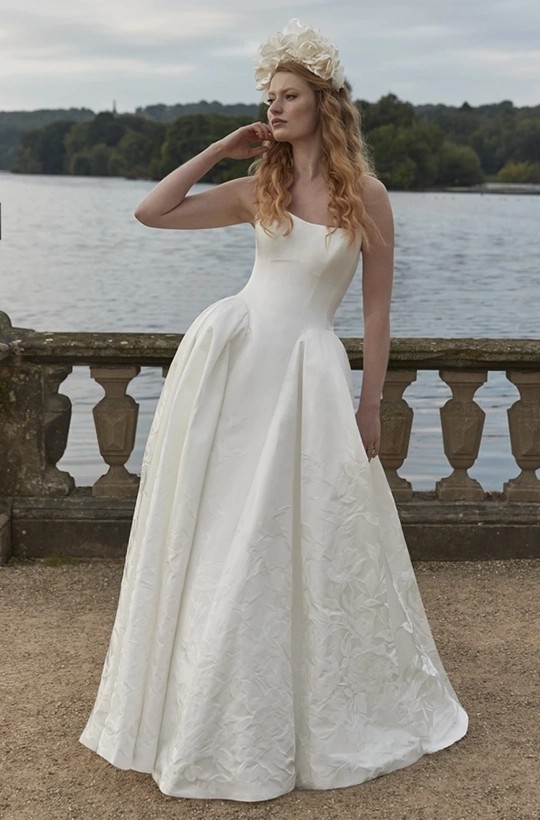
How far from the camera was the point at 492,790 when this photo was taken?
3.24m

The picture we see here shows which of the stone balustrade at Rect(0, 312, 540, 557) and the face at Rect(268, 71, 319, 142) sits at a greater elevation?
the face at Rect(268, 71, 319, 142)

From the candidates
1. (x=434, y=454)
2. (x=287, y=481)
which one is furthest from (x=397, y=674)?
(x=434, y=454)

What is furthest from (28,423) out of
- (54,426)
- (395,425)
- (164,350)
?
(395,425)

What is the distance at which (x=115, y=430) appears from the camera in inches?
208

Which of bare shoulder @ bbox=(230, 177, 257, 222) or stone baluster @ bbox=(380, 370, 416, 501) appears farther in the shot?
stone baluster @ bbox=(380, 370, 416, 501)

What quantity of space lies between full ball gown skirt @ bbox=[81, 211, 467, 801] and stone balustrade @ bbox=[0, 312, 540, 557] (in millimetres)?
1726

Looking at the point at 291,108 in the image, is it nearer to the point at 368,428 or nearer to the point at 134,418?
the point at 368,428

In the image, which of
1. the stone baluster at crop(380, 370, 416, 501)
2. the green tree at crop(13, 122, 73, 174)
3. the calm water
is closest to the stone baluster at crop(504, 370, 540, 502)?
the stone baluster at crop(380, 370, 416, 501)

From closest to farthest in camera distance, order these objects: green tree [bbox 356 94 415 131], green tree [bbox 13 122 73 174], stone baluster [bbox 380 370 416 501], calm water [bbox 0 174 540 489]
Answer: stone baluster [bbox 380 370 416 501], calm water [bbox 0 174 540 489], green tree [bbox 356 94 415 131], green tree [bbox 13 122 73 174]

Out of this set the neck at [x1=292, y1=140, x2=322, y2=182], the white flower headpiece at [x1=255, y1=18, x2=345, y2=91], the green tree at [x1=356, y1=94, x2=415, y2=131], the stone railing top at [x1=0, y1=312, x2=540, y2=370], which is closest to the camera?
the white flower headpiece at [x1=255, y1=18, x2=345, y2=91]

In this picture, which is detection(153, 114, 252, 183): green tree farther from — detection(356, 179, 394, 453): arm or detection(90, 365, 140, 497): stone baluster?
detection(356, 179, 394, 453): arm

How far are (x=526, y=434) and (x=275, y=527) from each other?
238 centimetres

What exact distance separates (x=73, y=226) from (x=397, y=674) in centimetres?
6128

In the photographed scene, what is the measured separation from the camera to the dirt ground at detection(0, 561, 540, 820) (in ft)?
10.3
